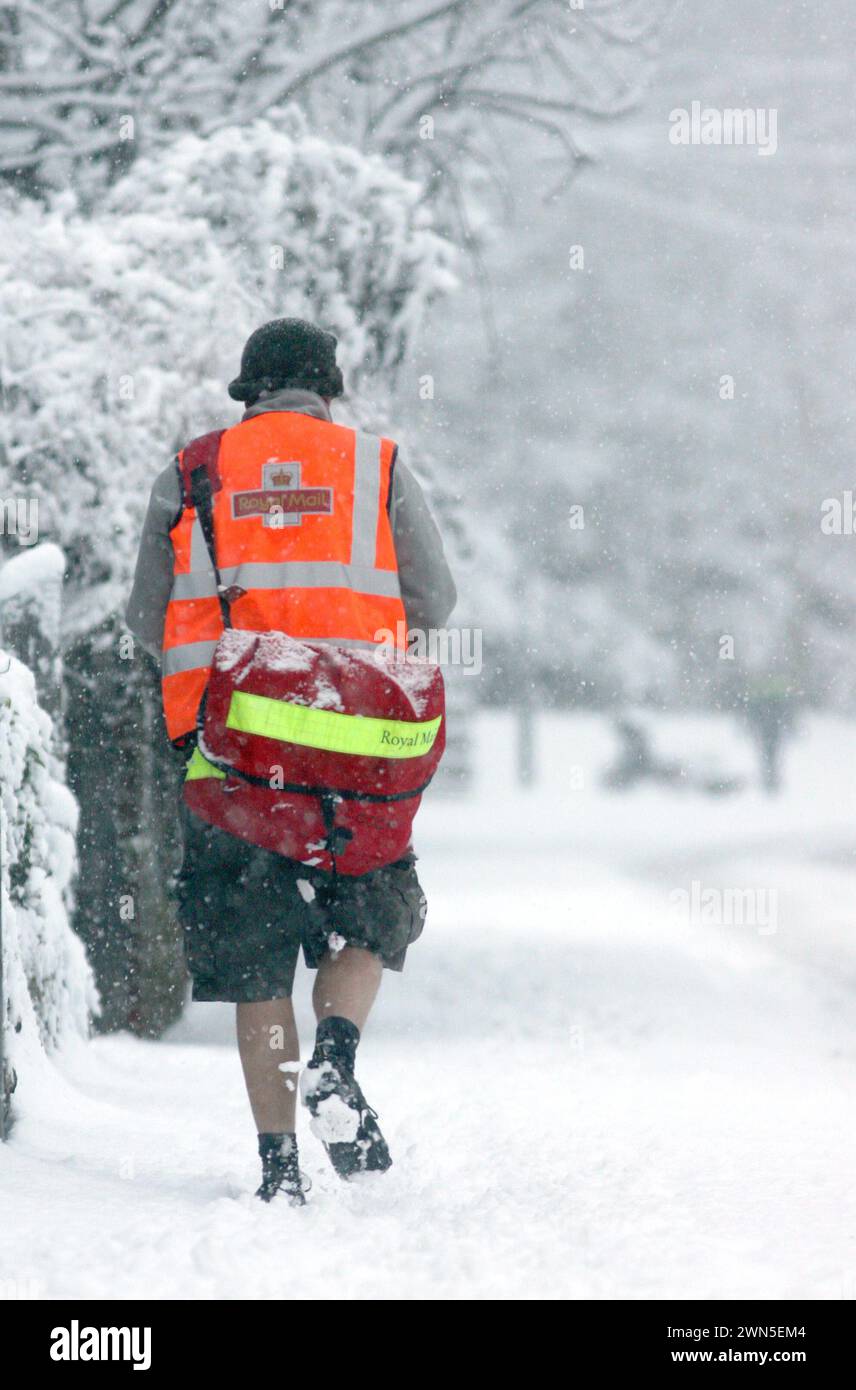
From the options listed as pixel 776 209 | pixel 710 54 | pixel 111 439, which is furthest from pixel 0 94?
pixel 776 209

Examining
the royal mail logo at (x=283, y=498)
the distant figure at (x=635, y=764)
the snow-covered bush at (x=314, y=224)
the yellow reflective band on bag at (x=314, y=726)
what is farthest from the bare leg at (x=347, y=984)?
the distant figure at (x=635, y=764)

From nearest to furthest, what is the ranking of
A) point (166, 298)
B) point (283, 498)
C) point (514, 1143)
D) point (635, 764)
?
point (283, 498), point (514, 1143), point (166, 298), point (635, 764)

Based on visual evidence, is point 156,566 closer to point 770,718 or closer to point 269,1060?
point 269,1060

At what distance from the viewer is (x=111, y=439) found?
6141 millimetres

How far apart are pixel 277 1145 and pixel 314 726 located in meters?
0.68

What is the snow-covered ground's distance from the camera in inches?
94.1

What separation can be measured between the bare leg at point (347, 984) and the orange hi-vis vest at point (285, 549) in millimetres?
464

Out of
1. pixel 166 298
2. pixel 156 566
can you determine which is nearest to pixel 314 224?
pixel 166 298

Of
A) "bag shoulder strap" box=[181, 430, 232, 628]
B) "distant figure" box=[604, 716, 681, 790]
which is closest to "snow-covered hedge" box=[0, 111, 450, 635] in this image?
"bag shoulder strap" box=[181, 430, 232, 628]

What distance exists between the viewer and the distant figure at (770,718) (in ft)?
110

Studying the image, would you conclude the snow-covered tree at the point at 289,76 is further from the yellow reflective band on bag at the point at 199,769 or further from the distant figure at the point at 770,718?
the distant figure at the point at 770,718

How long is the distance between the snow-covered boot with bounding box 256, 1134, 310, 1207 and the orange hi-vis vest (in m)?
0.68

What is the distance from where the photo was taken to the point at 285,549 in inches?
112
